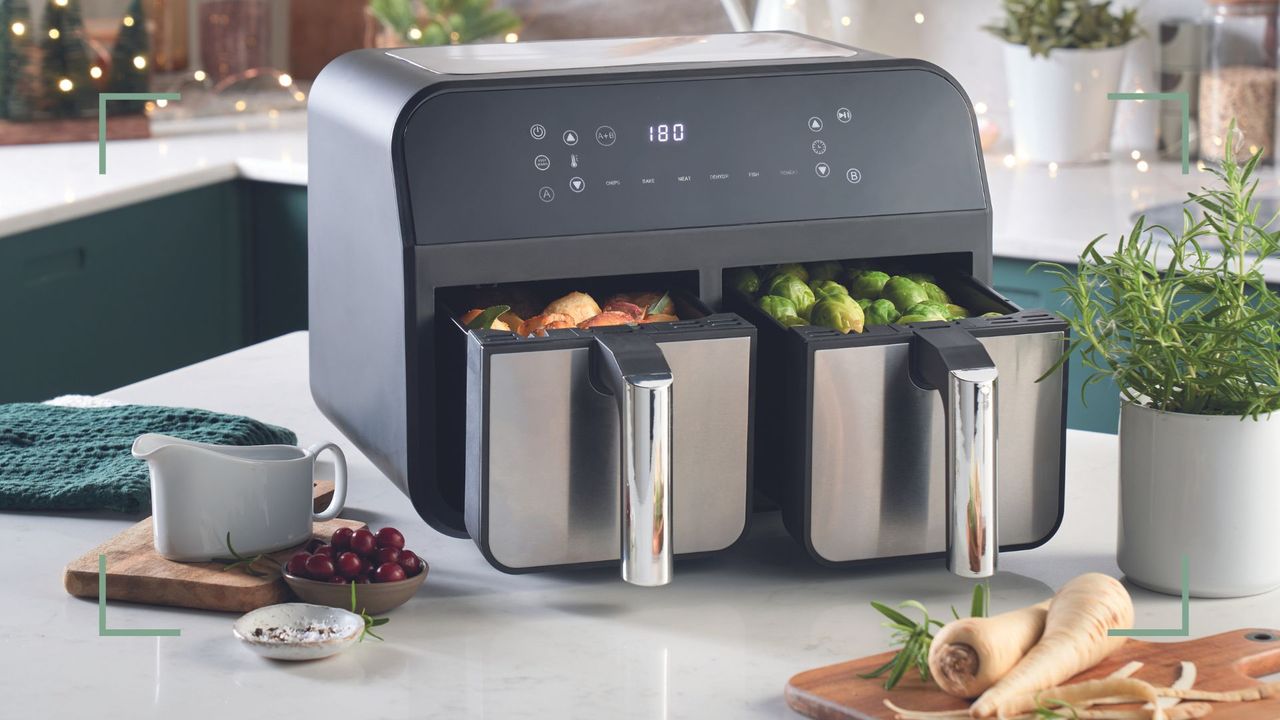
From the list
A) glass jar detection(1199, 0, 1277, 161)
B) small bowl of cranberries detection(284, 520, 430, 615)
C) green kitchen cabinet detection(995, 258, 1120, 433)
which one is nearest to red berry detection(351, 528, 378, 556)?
small bowl of cranberries detection(284, 520, 430, 615)

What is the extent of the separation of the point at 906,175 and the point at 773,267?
0.12 m

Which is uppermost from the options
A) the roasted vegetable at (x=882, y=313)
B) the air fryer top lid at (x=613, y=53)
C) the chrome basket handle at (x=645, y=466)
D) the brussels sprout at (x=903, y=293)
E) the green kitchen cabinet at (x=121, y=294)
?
the air fryer top lid at (x=613, y=53)

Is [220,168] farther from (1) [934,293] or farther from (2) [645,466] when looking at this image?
(2) [645,466]

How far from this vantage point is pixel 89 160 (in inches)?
100

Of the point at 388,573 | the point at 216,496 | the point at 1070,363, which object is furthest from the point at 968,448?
the point at 1070,363

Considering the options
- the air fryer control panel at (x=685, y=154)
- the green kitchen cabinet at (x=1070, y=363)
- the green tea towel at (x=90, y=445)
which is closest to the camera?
the air fryer control panel at (x=685, y=154)

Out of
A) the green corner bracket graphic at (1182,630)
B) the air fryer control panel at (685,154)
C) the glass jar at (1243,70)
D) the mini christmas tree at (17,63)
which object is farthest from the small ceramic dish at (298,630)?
the mini christmas tree at (17,63)

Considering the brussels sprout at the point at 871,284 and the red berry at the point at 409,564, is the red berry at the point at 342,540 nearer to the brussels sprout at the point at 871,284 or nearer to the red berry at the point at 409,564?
the red berry at the point at 409,564

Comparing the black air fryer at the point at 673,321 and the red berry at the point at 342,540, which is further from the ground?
the black air fryer at the point at 673,321

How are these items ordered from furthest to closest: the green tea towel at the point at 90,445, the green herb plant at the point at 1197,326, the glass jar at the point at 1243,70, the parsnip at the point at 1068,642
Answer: the glass jar at the point at 1243,70, the green tea towel at the point at 90,445, the green herb plant at the point at 1197,326, the parsnip at the point at 1068,642

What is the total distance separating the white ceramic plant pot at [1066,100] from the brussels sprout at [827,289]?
1.51m

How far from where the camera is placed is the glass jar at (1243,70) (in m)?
2.40

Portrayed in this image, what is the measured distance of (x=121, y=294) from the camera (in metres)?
2.36

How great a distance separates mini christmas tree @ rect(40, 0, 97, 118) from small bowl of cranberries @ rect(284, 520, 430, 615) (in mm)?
1946
